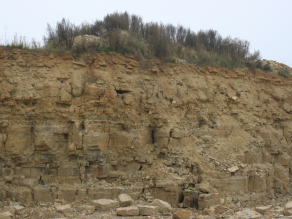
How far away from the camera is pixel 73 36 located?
9344mm

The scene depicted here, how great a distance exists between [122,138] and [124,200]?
2.06m

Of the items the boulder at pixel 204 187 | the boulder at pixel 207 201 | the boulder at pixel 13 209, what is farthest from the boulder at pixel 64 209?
the boulder at pixel 204 187

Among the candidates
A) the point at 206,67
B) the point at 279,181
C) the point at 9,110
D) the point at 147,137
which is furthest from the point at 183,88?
the point at 9,110

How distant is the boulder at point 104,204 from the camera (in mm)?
6978

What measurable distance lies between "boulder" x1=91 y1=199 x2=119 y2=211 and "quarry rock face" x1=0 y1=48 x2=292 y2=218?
0.10 metres

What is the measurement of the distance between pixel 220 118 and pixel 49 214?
6.84 meters

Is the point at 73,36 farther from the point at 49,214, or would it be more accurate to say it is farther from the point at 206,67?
the point at 49,214

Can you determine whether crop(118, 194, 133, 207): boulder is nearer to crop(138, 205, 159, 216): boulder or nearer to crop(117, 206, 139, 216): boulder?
crop(117, 206, 139, 216): boulder

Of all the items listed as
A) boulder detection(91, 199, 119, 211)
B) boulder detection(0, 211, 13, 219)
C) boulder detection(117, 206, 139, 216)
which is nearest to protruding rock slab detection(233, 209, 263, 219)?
boulder detection(117, 206, 139, 216)

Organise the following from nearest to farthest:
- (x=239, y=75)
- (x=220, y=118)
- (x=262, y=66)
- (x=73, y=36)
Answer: (x=73, y=36) < (x=220, y=118) < (x=239, y=75) < (x=262, y=66)

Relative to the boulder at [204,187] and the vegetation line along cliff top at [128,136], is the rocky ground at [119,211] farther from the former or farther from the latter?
the boulder at [204,187]

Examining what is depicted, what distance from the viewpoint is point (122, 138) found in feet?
27.5

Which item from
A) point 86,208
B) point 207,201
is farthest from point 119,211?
point 207,201

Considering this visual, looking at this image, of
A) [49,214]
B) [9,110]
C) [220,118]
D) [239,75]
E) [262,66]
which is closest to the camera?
[49,214]
